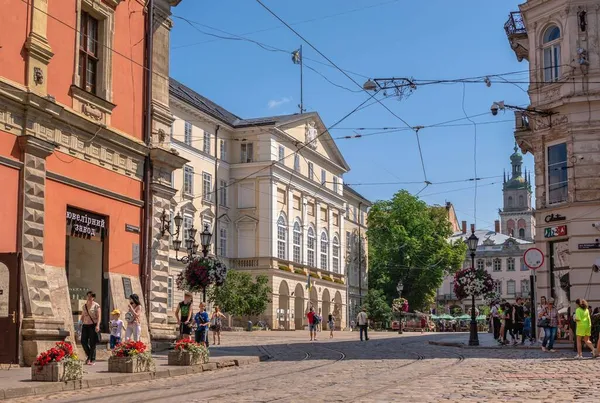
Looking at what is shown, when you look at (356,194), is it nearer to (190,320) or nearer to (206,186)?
(206,186)

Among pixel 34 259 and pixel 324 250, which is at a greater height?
pixel 324 250

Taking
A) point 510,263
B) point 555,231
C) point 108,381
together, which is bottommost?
point 108,381

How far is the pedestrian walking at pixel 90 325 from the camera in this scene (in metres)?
17.5

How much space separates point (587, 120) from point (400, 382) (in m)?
17.5

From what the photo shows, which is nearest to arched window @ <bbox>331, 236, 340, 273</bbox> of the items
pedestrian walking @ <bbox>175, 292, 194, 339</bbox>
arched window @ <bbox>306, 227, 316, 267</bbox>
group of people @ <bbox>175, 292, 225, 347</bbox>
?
arched window @ <bbox>306, 227, 316, 267</bbox>

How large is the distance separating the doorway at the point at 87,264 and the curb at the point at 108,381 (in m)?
4.01

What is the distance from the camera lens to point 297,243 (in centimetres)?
6819

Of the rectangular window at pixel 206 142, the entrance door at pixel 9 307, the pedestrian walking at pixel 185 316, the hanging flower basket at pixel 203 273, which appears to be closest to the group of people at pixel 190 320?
the pedestrian walking at pixel 185 316

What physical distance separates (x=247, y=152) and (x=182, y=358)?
4737 centimetres

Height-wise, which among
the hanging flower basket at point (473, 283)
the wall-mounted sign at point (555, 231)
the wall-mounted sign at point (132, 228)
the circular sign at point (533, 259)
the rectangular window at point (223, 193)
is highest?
the rectangular window at point (223, 193)

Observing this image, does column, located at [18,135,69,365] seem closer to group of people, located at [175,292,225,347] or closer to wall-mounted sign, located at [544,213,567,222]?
group of people, located at [175,292,225,347]

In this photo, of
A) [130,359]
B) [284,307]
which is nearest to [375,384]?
[130,359]

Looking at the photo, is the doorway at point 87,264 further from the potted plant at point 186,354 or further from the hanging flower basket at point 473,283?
the hanging flower basket at point 473,283

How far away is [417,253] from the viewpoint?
78.7 m
